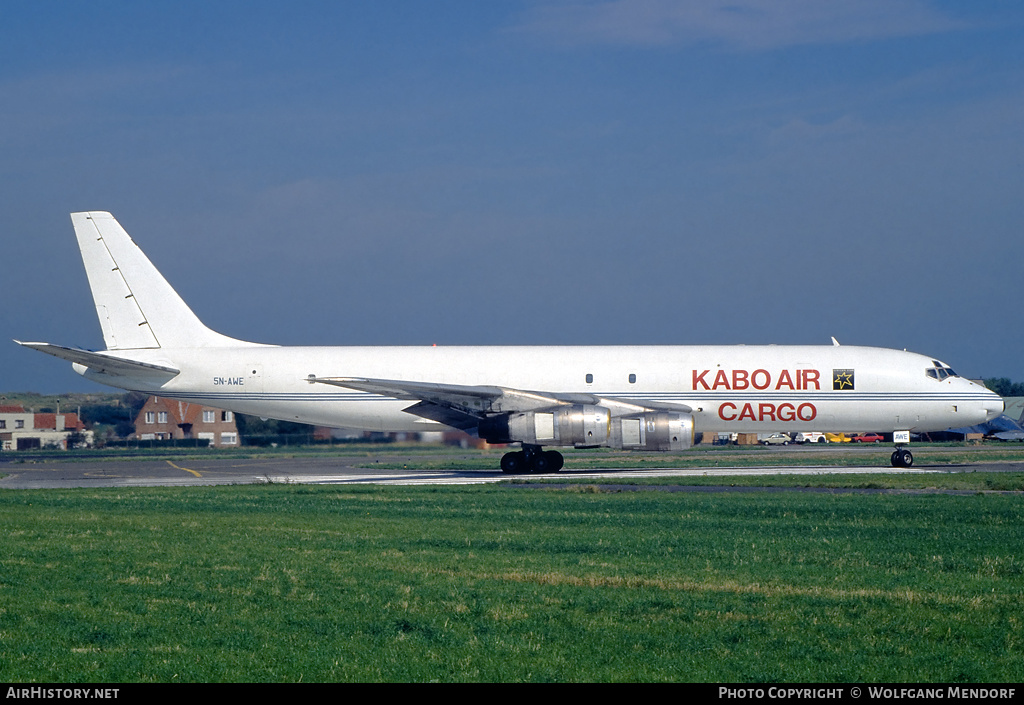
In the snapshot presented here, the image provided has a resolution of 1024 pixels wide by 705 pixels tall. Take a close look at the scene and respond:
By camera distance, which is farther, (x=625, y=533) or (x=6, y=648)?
(x=625, y=533)

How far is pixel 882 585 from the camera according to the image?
10281mm

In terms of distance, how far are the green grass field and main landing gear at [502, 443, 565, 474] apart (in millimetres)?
13063

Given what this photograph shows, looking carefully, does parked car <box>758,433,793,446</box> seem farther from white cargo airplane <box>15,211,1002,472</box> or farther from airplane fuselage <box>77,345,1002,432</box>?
airplane fuselage <box>77,345,1002,432</box>

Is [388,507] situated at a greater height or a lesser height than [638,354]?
lesser

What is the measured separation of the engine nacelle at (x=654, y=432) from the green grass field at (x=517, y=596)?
1052 centimetres

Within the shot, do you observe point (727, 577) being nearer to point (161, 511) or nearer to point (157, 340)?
point (161, 511)

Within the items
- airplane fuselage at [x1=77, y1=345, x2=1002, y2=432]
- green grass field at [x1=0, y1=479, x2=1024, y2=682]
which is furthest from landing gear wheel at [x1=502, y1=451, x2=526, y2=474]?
green grass field at [x1=0, y1=479, x2=1024, y2=682]

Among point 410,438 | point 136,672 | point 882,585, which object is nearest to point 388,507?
point 882,585

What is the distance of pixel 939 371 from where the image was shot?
32.0m

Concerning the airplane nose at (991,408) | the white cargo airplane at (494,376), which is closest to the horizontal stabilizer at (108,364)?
the white cargo airplane at (494,376)

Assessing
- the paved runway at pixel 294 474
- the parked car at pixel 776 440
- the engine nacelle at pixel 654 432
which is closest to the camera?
the paved runway at pixel 294 474

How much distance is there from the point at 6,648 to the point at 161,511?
1098cm

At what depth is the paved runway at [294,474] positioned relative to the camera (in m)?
27.5

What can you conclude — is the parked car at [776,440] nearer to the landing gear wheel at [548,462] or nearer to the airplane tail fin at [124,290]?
the landing gear wheel at [548,462]
